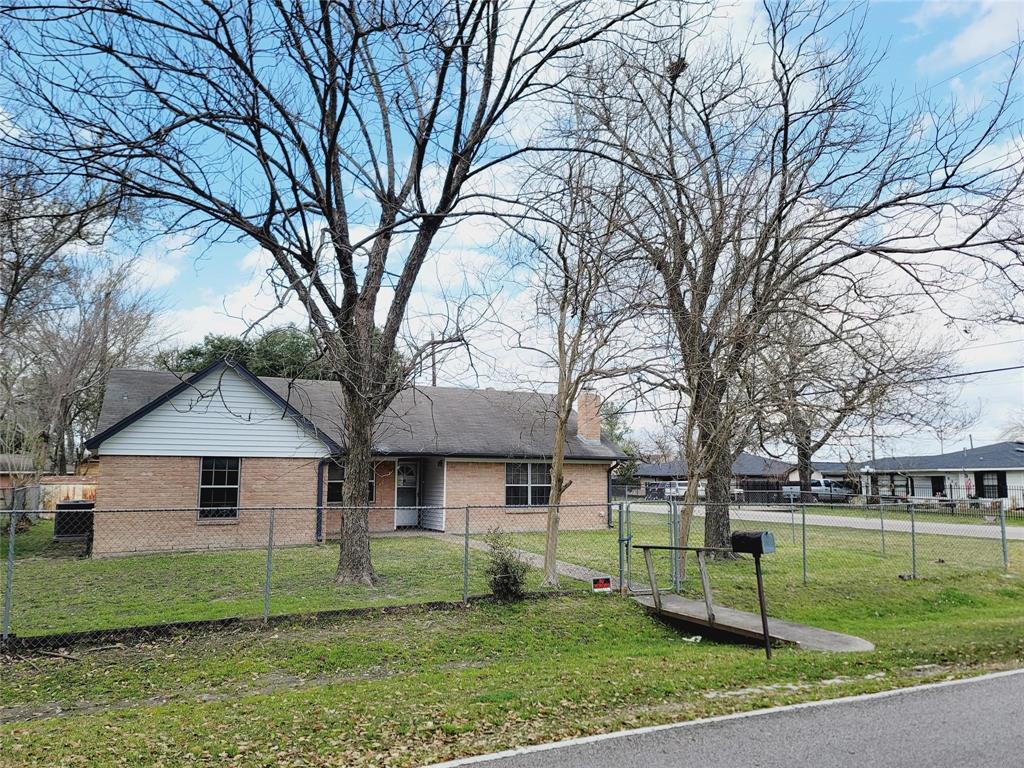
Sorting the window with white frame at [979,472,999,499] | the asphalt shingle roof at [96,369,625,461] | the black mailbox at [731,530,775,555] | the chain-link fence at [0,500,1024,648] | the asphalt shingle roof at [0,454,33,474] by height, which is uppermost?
the asphalt shingle roof at [96,369,625,461]

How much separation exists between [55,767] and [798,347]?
37.2ft

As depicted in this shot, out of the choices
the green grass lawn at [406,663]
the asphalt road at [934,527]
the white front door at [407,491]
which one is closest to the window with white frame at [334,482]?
the white front door at [407,491]

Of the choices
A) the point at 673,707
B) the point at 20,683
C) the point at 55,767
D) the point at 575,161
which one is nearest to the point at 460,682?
the point at 673,707

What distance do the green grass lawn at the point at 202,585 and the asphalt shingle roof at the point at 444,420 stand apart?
4553 mm

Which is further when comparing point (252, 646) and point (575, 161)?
point (575, 161)

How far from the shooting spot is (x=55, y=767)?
4.67 metres

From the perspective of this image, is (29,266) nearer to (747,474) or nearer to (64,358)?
(64,358)

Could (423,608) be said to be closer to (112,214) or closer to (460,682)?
(460,682)

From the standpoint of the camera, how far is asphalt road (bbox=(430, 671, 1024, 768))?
4.74 metres

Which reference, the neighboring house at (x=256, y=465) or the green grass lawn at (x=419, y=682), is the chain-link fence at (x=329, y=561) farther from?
the green grass lawn at (x=419, y=682)

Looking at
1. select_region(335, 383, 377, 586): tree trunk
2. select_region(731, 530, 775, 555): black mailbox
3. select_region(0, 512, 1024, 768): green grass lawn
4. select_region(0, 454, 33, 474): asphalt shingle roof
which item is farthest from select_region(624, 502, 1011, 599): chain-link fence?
select_region(0, 454, 33, 474): asphalt shingle roof

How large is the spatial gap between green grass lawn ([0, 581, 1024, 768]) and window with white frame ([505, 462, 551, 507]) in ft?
40.1

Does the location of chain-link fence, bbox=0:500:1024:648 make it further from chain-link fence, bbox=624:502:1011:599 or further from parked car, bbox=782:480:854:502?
parked car, bbox=782:480:854:502

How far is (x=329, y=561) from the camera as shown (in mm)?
14734
